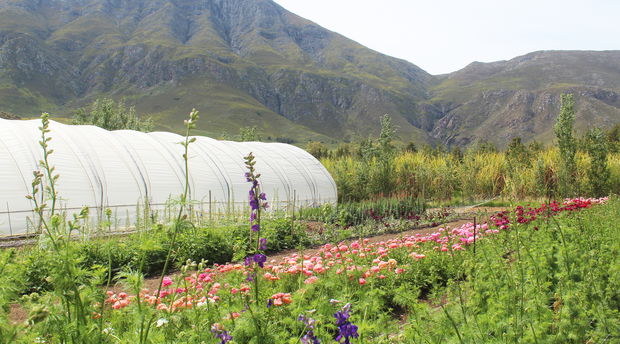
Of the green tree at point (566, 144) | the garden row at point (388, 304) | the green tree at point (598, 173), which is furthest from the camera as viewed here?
the green tree at point (598, 173)

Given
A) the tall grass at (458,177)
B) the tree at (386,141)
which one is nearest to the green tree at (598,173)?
the tall grass at (458,177)

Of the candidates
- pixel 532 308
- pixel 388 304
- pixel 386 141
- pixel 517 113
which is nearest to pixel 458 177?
pixel 386 141

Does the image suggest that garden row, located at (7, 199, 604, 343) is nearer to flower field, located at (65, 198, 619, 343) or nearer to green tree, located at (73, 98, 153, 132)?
flower field, located at (65, 198, 619, 343)

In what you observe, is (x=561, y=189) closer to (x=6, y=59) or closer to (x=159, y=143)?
(x=159, y=143)

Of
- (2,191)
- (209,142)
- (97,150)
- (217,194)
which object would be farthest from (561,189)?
(2,191)

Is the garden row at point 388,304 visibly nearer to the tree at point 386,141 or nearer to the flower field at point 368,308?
the flower field at point 368,308

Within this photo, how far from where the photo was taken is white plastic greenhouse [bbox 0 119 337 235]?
27.6 ft

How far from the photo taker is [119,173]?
992cm

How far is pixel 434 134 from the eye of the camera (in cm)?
18988

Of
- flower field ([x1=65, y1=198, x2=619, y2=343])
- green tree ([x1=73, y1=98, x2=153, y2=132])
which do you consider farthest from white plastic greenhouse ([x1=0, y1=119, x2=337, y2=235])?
green tree ([x1=73, y1=98, x2=153, y2=132])

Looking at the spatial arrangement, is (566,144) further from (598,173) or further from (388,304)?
(388,304)

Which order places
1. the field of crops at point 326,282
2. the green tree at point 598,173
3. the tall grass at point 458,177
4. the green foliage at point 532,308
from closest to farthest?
1. the field of crops at point 326,282
2. the green foliage at point 532,308
3. the green tree at point 598,173
4. the tall grass at point 458,177

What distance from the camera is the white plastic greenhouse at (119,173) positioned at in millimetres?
8414

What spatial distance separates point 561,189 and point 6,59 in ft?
683
